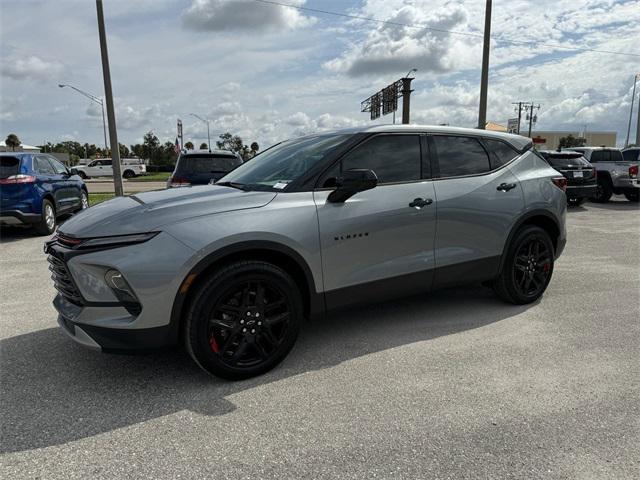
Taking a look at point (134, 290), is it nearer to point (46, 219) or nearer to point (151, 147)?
point (46, 219)

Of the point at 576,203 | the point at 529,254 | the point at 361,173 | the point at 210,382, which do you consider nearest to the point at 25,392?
the point at 210,382

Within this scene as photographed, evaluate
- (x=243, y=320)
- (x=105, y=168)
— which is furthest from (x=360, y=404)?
(x=105, y=168)

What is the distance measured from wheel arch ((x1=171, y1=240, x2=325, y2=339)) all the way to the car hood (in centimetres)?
30

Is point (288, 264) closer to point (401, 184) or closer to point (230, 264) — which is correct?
point (230, 264)

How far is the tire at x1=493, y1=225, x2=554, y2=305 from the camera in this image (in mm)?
4461

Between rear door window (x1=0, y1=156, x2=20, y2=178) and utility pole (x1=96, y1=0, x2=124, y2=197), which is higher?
utility pole (x1=96, y1=0, x2=124, y2=197)

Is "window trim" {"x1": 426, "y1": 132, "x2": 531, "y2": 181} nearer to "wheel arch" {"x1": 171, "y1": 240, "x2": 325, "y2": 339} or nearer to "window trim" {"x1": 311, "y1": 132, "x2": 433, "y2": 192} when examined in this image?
"window trim" {"x1": 311, "y1": 132, "x2": 433, "y2": 192}

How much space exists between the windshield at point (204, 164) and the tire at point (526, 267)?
17.8ft

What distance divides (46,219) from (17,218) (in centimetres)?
55

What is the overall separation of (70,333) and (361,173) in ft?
7.25

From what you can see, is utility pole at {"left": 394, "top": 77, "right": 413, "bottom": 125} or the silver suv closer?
the silver suv

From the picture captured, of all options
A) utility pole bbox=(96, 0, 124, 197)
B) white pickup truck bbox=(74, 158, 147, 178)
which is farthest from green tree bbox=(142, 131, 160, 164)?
utility pole bbox=(96, 0, 124, 197)

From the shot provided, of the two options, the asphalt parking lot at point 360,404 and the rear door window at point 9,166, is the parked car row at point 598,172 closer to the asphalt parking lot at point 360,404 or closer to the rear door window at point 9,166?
the asphalt parking lot at point 360,404

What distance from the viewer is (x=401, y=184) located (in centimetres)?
379
